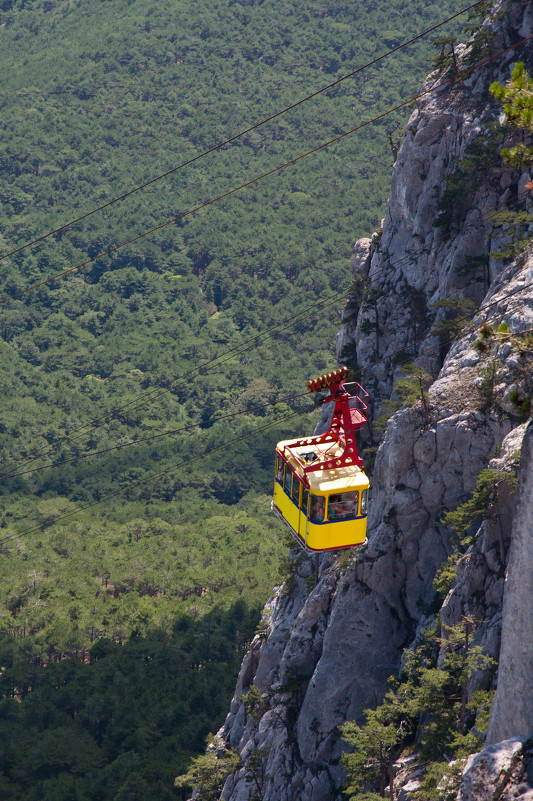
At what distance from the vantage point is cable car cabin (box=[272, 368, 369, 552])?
3103 cm

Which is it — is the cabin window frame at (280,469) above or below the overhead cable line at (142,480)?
above

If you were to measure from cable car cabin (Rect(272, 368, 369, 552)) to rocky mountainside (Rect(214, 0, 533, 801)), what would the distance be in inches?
206

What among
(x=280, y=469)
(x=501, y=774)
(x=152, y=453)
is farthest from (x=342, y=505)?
(x=152, y=453)

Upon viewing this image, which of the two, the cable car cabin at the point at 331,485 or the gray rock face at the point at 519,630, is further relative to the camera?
the cable car cabin at the point at 331,485

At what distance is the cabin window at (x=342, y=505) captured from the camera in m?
31.1

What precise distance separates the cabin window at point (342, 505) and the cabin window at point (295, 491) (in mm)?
1569

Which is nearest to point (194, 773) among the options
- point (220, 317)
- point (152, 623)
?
point (152, 623)

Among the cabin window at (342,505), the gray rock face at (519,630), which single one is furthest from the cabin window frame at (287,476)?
the gray rock face at (519,630)

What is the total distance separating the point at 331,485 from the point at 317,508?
0.94 meters

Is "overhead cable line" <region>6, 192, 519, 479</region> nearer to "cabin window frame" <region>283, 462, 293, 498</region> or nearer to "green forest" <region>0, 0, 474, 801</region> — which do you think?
"green forest" <region>0, 0, 474, 801</region>

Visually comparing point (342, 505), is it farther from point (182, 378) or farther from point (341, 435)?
point (182, 378)

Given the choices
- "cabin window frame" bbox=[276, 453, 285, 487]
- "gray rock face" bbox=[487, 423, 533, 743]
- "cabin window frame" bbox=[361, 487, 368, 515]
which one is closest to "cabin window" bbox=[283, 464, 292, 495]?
"cabin window frame" bbox=[276, 453, 285, 487]

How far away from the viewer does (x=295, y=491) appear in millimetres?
32781

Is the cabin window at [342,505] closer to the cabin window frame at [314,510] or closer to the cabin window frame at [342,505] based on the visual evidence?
the cabin window frame at [342,505]
